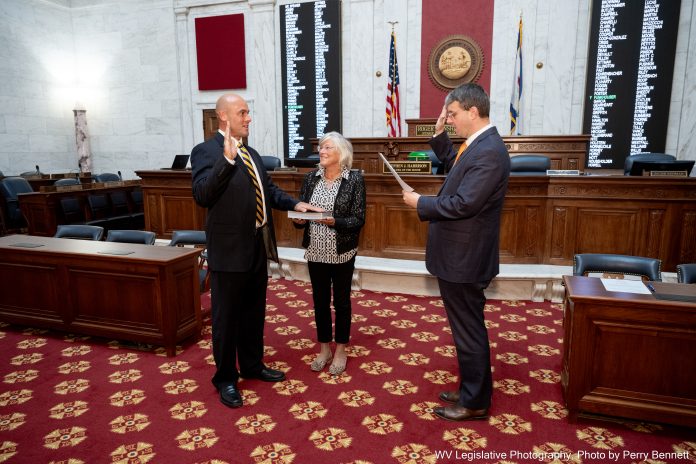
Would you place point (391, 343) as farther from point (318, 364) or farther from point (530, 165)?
point (530, 165)

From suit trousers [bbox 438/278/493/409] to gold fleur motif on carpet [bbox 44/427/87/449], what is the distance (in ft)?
6.65

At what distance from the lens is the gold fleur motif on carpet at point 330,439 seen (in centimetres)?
222

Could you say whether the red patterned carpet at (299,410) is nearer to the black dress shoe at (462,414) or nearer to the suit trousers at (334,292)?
the black dress shoe at (462,414)

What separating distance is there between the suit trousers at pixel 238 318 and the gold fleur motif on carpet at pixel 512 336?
200 cm

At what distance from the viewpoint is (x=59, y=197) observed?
22.3 ft

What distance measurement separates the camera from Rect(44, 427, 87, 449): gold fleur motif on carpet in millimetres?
2232

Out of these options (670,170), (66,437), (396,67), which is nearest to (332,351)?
(66,437)

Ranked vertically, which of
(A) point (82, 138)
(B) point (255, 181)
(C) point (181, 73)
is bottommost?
(B) point (255, 181)

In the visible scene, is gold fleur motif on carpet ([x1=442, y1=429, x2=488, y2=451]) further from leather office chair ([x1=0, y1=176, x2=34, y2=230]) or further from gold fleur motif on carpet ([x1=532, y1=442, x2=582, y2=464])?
leather office chair ([x1=0, y1=176, x2=34, y2=230])

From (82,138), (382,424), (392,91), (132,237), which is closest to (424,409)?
(382,424)

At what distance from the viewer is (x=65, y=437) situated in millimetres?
2289

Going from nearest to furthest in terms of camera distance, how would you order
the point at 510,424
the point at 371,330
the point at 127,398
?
the point at 510,424 → the point at 127,398 → the point at 371,330

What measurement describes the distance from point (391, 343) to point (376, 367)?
17.0 inches

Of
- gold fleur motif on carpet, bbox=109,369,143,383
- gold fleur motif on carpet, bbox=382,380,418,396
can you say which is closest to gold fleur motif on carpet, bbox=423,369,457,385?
gold fleur motif on carpet, bbox=382,380,418,396
